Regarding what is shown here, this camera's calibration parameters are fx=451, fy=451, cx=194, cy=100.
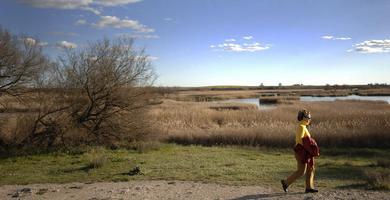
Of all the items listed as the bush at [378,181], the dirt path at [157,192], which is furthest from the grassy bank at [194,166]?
the dirt path at [157,192]

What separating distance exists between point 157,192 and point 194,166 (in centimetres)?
372

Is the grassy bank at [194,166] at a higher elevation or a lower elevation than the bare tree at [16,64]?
lower

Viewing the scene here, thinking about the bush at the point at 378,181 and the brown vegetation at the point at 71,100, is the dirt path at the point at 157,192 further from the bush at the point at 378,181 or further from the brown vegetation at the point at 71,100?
the brown vegetation at the point at 71,100

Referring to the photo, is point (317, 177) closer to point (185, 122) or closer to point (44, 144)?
point (44, 144)

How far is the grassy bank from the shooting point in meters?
12.5

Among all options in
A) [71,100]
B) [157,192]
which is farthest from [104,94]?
[157,192]

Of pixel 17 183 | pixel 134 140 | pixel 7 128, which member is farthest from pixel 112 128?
pixel 17 183

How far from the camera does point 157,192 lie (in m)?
10.8

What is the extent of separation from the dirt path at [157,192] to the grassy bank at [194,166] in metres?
0.65

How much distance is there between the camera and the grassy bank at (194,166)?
494 inches

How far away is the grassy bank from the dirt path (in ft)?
2.13

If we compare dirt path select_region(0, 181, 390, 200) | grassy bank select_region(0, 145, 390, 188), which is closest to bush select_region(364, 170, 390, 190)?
grassy bank select_region(0, 145, 390, 188)

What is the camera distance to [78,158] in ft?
56.1

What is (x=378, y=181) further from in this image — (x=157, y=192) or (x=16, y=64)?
(x=16, y=64)
